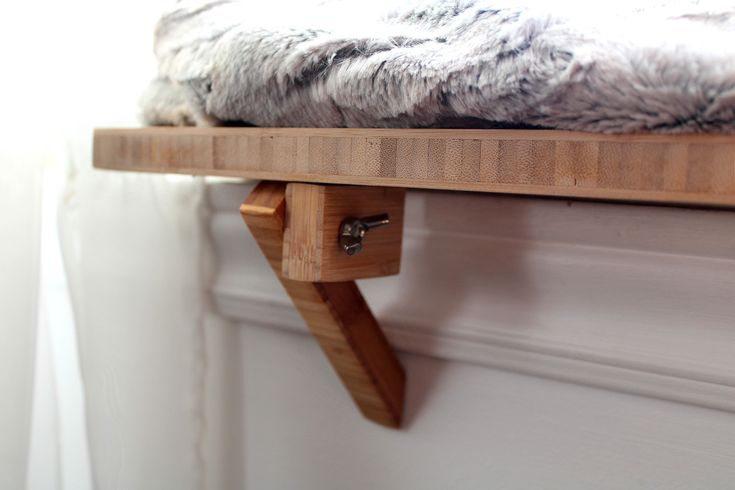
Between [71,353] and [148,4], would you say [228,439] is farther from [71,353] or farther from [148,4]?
[148,4]

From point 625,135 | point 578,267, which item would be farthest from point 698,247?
point 625,135

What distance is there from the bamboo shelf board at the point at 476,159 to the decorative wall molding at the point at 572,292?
0.37 ft

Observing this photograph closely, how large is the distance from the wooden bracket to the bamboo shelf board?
26 millimetres

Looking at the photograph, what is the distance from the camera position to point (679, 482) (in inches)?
19.8

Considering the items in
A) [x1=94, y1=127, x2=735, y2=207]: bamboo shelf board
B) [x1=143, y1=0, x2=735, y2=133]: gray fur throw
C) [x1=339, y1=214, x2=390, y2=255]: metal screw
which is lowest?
[x1=339, y1=214, x2=390, y2=255]: metal screw

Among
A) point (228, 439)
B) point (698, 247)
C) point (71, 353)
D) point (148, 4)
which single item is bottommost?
point (228, 439)

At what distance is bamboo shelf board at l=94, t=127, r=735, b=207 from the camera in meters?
0.30

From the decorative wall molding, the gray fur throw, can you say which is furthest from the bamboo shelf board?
the decorative wall molding

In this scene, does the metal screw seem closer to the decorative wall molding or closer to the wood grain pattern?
the wood grain pattern

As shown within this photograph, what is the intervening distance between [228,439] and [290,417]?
0.25ft

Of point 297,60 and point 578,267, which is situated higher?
point 297,60

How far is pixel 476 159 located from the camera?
0.35m

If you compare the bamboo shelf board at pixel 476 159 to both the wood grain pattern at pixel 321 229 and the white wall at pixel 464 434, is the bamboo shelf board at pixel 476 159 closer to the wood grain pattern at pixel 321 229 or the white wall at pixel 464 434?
the wood grain pattern at pixel 321 229

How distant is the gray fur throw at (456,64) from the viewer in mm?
300
